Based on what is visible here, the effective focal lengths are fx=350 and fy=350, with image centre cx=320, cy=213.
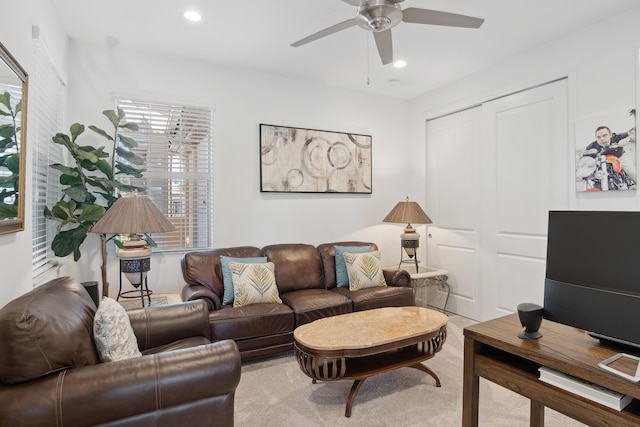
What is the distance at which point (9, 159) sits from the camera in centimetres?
169

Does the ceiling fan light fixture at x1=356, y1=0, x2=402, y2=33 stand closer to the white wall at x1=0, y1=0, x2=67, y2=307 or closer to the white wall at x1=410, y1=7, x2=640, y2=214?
the white wall at x1=0, y1=0, x2=67, y2=307

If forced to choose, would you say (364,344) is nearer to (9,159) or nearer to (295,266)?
(295,266)

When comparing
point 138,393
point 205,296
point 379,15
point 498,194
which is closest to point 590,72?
point 498,194

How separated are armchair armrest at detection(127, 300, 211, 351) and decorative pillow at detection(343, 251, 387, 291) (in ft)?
5.41

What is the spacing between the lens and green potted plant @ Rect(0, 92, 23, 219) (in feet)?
5.31

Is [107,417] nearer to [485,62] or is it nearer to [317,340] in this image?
[317,340]

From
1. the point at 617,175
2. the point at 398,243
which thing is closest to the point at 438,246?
the point at 398,243

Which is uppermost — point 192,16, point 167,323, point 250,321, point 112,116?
point 192,16

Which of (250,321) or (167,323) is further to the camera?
(250,321)

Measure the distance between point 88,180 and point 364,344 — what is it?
2.54m

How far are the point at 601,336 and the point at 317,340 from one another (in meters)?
1.45

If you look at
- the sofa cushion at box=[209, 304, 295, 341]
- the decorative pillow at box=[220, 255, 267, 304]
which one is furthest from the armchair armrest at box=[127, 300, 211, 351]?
the decorative pillow at box=[220, 255, 267, 304]

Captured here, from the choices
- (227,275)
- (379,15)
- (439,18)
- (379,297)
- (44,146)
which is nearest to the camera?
(379,15)

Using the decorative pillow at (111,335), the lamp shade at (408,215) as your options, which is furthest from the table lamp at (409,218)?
the decorative pillow at (111,335)
